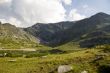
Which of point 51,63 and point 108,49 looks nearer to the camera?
point 51,63

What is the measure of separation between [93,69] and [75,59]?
22.7ft

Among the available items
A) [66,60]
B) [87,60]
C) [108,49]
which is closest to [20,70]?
[66,60]

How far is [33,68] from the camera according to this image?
139ft

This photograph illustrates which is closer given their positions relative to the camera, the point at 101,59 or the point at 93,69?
the point at 93,69

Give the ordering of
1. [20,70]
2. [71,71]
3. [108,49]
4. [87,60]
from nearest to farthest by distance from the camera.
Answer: [71,71] → [20,70] → [87,60] → [108,49]

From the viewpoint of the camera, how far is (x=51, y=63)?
44250 millimetres

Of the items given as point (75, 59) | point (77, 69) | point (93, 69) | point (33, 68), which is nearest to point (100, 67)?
point (93, 69)

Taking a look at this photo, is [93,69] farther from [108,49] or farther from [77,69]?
[108,49]

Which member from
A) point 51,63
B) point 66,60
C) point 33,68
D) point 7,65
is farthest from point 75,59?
point 7,65

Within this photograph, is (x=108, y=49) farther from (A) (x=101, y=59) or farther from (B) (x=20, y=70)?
(B) (x=20, y=70)

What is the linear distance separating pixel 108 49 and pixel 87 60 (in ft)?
30.3

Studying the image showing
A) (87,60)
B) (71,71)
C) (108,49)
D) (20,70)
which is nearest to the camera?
(71,71)

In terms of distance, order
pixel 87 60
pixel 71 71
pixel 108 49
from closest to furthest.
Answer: pixel 71 71
pixel 87 60
pixel 108 49

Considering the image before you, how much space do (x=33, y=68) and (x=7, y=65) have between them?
6939 millimetres
